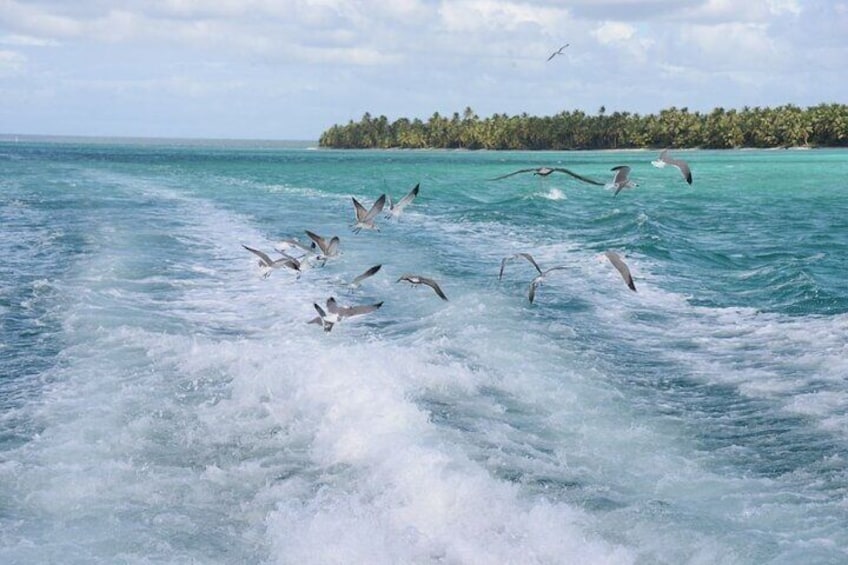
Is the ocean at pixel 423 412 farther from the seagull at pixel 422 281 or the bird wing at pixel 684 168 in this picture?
the bird wing at pixel 684 168

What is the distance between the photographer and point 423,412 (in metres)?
11.8

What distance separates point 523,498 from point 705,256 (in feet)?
60.8

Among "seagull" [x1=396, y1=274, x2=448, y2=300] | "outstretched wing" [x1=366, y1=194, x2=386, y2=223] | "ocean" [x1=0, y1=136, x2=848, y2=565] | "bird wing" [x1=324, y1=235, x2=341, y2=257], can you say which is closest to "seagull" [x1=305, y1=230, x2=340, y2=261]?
"bird wing" [x1=324, y1=235, x2=341, y2=257]

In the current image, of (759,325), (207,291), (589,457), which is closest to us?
(589,457)

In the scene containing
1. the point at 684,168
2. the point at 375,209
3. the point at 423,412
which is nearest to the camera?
the point at 423,412

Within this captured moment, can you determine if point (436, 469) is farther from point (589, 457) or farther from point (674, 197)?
point (674, 197)

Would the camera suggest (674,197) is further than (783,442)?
Yes

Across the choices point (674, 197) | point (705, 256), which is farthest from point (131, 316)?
point (674, 197)

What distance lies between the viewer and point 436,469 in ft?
32.4

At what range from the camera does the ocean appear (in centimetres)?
867

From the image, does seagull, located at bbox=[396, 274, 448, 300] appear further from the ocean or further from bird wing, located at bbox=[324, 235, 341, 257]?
bird wing, located at bbox=[324, 235, 341, 257]

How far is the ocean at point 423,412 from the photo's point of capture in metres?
8.67

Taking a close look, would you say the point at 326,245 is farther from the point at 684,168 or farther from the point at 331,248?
the point at 684,168

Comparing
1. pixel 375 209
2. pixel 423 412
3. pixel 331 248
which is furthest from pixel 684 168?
pixel 331 248
